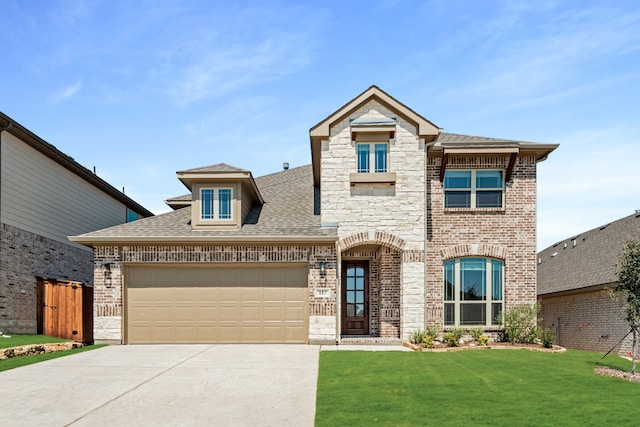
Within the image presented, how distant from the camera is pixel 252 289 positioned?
16375mm

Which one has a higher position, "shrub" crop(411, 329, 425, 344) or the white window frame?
the white window frame

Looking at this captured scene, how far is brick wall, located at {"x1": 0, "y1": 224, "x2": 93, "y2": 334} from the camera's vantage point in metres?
16.8

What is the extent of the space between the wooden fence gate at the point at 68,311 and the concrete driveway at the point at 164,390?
2.92 m

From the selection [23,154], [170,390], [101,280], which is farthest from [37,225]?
[170,390]

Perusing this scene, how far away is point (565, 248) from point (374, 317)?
14.8m

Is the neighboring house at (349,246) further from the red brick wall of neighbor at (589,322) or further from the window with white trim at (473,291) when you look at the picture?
the red brick wall of neighbor at (589,322)

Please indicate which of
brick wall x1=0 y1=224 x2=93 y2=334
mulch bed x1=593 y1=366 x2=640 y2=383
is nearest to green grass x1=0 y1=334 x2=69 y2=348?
brick wall x1=0 y1=224 x2=93 y2=334

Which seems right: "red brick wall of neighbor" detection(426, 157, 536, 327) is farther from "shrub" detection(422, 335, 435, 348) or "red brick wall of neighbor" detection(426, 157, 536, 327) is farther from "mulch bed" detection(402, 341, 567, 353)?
"shrub" detection(422, 335, 435, 348)

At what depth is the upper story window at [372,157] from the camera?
17.0 metres

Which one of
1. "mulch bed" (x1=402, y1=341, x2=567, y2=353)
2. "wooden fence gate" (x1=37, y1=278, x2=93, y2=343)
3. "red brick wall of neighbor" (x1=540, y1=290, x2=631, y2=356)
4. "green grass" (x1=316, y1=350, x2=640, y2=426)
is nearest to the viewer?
"green grass" (x1=316, y1=350, x2=640, y2=426)

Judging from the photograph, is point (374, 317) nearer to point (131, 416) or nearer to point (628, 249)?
point (628, 249)

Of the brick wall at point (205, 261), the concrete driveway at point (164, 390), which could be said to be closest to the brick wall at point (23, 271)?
the brick wall at point (205, 261)

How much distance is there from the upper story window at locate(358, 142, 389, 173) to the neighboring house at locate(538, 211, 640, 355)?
8.68 meters

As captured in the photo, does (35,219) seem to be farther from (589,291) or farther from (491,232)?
(589,291)
